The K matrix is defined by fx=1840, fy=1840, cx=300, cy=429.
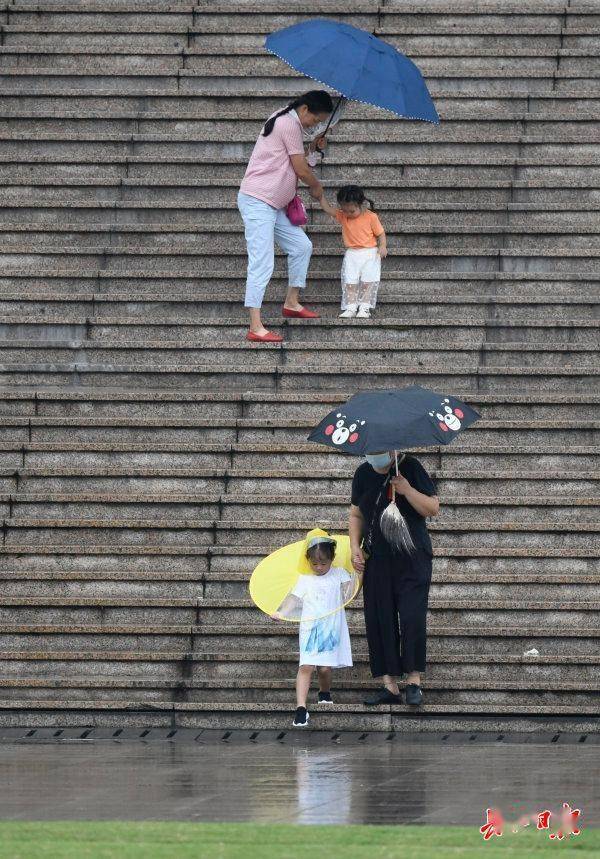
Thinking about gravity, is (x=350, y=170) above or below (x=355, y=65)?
below

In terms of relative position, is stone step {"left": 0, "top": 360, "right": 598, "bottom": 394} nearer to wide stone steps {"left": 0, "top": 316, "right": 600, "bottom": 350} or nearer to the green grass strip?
wide stone steps {"left": 0, "top": 316, "right": 600, "bottom": 350}

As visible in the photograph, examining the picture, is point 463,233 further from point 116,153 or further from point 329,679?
point 329,679

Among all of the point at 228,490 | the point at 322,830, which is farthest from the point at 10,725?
the point at 322,830

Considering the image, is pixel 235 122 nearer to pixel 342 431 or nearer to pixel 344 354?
pixel 344 354

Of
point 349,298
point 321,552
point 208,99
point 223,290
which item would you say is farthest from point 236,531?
point 208,99

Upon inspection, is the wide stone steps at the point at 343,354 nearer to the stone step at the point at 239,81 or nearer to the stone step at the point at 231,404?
the stone step at the point at 231,404

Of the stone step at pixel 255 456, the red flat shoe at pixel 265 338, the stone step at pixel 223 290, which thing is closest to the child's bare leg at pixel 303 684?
the stone step at pixel 255 456

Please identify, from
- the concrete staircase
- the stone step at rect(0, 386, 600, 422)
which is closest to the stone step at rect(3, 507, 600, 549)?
the concrete staircase

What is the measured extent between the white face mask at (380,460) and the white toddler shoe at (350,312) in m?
3.48

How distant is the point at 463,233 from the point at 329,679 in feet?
17.6

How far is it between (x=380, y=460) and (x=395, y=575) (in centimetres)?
70

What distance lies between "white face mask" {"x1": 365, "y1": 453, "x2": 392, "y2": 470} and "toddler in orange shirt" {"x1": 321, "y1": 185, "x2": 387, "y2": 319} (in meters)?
3.47

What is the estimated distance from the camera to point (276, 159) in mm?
14203

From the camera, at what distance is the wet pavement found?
8.06m
